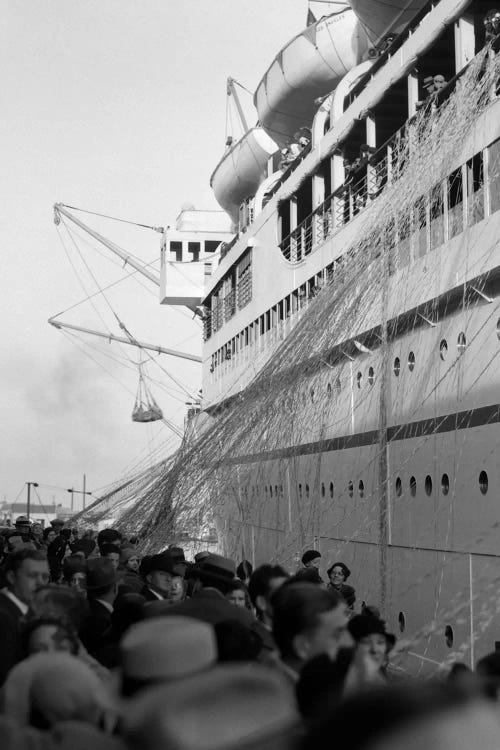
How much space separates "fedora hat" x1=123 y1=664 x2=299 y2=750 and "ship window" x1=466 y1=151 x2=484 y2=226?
12068 millimetres

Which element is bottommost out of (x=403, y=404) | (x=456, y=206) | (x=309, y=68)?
(x=403, y=404)

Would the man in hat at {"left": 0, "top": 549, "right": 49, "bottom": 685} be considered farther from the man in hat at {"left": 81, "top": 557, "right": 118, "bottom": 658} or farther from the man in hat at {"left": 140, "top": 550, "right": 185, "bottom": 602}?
the man in hat at {"left": 140, "top": 550, "right": 185, "bottom": 602}

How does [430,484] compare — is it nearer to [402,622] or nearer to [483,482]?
[483,482]

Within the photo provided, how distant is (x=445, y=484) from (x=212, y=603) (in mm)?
9355

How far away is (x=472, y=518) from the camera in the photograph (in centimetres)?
1263

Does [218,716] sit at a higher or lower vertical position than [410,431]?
lower

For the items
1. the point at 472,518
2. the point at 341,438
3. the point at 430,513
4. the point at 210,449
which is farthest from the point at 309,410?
the point at 472,518

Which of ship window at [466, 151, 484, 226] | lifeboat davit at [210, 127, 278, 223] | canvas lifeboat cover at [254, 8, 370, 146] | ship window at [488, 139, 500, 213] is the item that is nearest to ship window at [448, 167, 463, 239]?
ship window at [466, 151, 484, 226]

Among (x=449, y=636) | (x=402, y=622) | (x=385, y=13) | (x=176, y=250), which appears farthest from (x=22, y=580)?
(x=176, y=250)

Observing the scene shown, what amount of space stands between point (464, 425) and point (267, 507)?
35.8ft

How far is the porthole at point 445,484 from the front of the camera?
13484 millimetres

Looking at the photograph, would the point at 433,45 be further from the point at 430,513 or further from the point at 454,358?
→ the point at 430,513

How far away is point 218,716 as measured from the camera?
4.89 ft

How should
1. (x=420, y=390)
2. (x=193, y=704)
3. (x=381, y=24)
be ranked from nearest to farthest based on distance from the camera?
(x=193, y=704), (x=420, y=390), (x=381, y=24)
